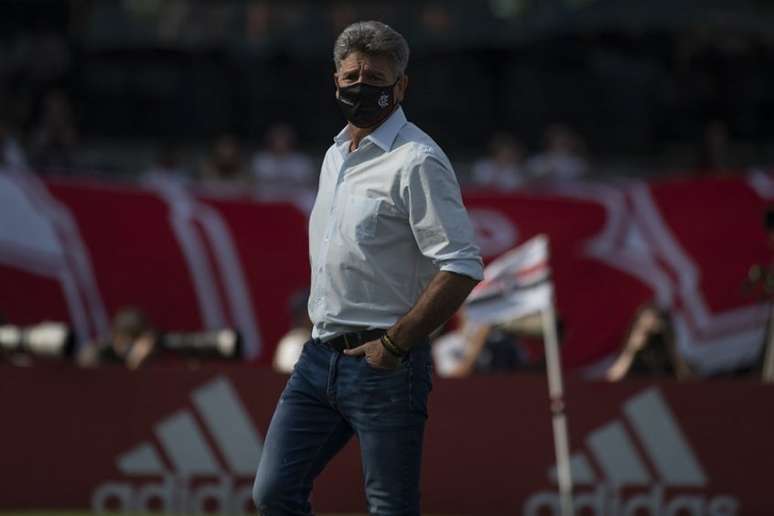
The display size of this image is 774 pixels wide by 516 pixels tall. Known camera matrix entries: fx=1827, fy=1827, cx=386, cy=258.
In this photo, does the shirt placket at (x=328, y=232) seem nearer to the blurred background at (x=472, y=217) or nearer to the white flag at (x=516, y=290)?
the blurred background at (x=472, y=217)

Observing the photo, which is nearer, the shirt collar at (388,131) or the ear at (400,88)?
the shirt collar at (388,131)

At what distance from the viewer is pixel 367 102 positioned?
6109mm

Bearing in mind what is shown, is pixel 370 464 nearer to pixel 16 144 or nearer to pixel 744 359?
pixel 744 359

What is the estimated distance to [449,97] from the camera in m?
17.8

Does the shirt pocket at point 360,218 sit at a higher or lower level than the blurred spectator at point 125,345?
higher

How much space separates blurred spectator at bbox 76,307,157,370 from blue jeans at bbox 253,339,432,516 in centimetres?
565

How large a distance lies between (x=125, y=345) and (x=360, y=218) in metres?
6.85

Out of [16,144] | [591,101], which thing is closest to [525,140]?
[591,101]

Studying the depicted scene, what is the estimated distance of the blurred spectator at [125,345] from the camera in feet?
39.2

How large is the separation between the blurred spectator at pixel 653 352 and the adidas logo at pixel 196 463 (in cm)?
269

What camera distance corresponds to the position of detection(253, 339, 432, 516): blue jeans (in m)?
6.01

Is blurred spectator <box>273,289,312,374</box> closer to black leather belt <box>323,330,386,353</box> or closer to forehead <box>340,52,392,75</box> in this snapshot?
black leather belt <box>323,330,386,353</box>

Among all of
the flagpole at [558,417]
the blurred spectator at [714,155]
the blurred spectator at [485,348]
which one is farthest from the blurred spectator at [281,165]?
the flagpole at [558,417]

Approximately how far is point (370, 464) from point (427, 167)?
1.00 m
